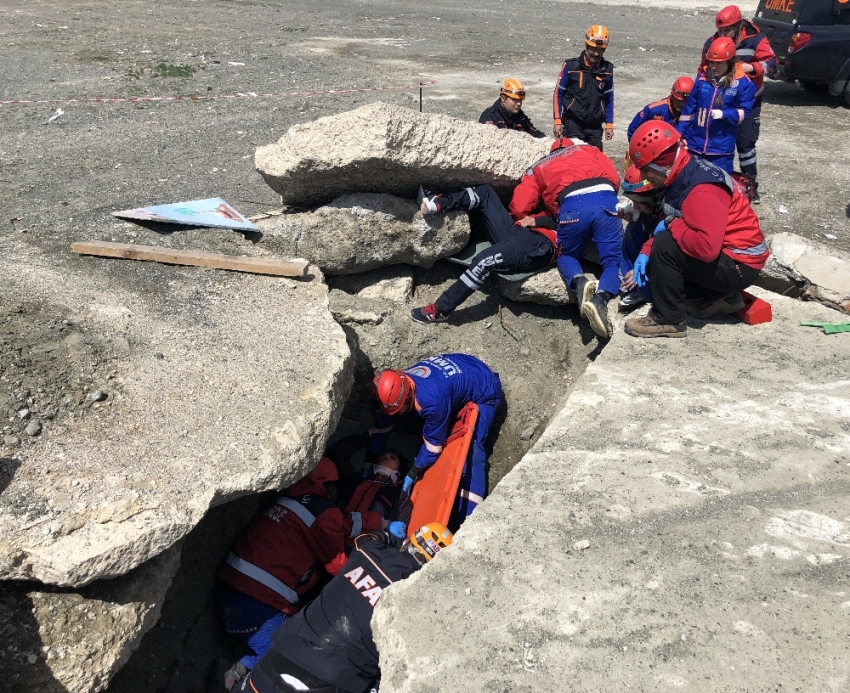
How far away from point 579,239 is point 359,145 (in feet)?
6.10

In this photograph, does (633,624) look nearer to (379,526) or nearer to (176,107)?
(379,526)

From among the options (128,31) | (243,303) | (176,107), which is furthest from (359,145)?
(128,31)

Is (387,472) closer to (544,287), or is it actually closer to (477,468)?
(477,468)

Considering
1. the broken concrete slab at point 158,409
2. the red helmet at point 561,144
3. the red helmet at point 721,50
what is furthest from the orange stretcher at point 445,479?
the red helmet at point 721,50

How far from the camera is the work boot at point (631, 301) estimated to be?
4.84 m

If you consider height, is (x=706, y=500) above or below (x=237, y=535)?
above

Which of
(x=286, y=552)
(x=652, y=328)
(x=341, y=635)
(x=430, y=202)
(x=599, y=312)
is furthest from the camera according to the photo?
(x=430, y=202)

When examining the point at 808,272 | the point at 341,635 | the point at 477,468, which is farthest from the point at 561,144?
the point at 341,635

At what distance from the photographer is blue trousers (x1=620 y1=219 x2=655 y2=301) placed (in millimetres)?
5074

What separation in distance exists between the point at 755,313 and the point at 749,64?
10.1ft

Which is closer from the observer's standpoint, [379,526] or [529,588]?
[529,588]

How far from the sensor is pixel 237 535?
481 centimetres

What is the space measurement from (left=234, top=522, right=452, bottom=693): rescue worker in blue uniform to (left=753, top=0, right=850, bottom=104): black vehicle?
883 centimetres

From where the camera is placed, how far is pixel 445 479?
4.75 meters
